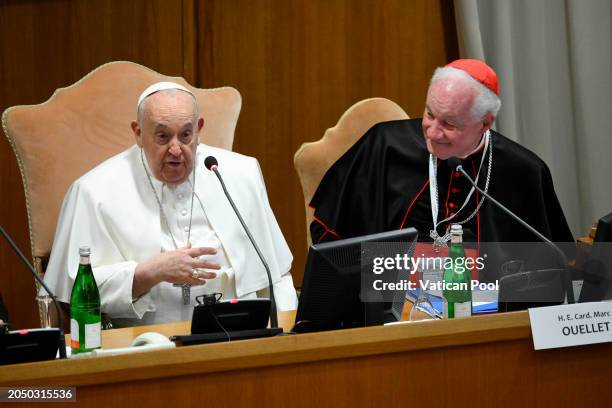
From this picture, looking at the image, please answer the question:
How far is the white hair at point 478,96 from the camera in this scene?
3.62 metres

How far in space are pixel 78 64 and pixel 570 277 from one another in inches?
126

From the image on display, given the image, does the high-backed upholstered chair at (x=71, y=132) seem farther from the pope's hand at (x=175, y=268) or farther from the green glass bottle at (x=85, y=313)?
the green glass bottle at (x=85, y=313)

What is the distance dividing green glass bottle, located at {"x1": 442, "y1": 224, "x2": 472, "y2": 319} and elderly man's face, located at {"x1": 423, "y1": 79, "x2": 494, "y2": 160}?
3.28ft

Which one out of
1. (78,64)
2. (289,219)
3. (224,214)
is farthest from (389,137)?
(78,64)

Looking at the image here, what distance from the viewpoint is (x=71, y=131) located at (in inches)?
146

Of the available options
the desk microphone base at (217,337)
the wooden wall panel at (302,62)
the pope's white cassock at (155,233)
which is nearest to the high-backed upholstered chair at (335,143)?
the pope's white cassock at (155,233)

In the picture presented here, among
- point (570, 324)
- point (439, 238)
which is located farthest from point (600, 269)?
point (439, 238)

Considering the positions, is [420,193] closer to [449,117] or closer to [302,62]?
[449,117]

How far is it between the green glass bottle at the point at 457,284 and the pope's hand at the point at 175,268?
883 mm

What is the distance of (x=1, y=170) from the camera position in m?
4.99

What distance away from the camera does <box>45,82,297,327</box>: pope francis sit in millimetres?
3260

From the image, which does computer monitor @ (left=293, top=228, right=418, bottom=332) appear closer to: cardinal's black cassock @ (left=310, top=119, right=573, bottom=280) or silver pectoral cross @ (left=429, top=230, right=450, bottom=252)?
silver pectoral cross @ (left=429, top=230, right=450, bottom=252)

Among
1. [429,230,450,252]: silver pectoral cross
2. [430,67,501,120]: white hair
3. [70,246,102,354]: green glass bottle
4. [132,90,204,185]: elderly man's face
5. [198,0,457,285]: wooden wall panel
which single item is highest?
[198,0,457,285]: wooden wall panel

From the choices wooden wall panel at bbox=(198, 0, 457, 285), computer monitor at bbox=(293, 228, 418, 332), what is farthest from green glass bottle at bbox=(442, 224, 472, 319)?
wooden wall panel at bbox=(198, 0, 457, 285)
